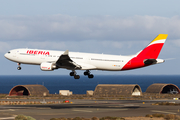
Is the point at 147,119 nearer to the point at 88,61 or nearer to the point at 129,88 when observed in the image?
the point at 88,61

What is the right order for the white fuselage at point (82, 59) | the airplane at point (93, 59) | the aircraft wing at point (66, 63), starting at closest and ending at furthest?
the aircraft wing at point (66, 63) < the airplane at point (93, 59) < the white fuselage at point (82, 59)

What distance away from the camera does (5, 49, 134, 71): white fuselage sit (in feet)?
215

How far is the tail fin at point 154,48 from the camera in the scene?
64.6 m

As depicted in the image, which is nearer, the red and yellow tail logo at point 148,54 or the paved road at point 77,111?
the paved road at point 77,111

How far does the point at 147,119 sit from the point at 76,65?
20086mm

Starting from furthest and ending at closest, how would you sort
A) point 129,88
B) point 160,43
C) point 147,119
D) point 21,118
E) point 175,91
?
point 175,91
point 129,88
point 160,43
point 147,119
point 21,118

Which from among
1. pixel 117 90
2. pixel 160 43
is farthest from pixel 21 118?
pixel 117 90

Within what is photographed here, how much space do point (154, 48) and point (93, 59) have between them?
13.2 meters

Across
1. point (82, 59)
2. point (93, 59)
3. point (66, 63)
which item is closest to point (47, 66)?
point (66, 63)

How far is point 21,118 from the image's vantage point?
4766cm

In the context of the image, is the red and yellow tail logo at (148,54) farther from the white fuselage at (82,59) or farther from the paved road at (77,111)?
the paved road at (77,111)

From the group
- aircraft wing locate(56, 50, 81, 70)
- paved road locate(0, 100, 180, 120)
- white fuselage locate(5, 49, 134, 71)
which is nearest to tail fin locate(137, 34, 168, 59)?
white fuselage locate(5, 49, 134, 71)

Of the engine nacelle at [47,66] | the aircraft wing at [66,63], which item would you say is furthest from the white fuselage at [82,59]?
the engine nacelle at [47,66]

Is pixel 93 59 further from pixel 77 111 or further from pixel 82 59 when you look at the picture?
pixel 77 111
